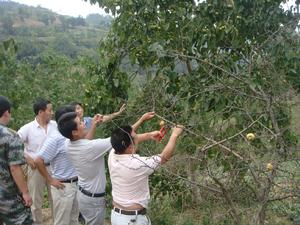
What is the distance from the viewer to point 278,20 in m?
3.43

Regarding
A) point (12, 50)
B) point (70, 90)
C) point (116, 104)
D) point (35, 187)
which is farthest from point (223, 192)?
point (70, 90)

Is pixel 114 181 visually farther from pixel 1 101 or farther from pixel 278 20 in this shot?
pixel 278 20

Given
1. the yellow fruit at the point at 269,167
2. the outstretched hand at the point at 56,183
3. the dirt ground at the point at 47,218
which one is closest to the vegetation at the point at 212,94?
the yellow fruit at the point at 269,167

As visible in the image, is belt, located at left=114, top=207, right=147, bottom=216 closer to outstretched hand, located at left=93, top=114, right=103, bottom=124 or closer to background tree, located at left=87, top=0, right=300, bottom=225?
background tree, located at left=87, top=0, right=300, bottom=225

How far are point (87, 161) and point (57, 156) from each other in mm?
580

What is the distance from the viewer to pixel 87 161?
3.09 meters

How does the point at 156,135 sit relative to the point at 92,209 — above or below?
above

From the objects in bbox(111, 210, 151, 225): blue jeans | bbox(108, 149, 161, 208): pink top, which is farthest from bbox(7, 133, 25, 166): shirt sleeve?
bbox(111, 210, 151, 225): blue jeans

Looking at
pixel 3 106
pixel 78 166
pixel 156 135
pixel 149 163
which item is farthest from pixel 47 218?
pixel 149 163

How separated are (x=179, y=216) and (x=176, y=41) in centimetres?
169

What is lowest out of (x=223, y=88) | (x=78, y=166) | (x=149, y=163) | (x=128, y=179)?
(x=78, y=166)

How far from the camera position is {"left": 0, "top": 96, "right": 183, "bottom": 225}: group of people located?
106 inches

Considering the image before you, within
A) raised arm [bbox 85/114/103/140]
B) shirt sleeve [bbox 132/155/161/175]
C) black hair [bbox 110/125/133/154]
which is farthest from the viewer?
raised arm [bbox 85/114/103/140]

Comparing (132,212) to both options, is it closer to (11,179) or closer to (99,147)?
(99,147)
